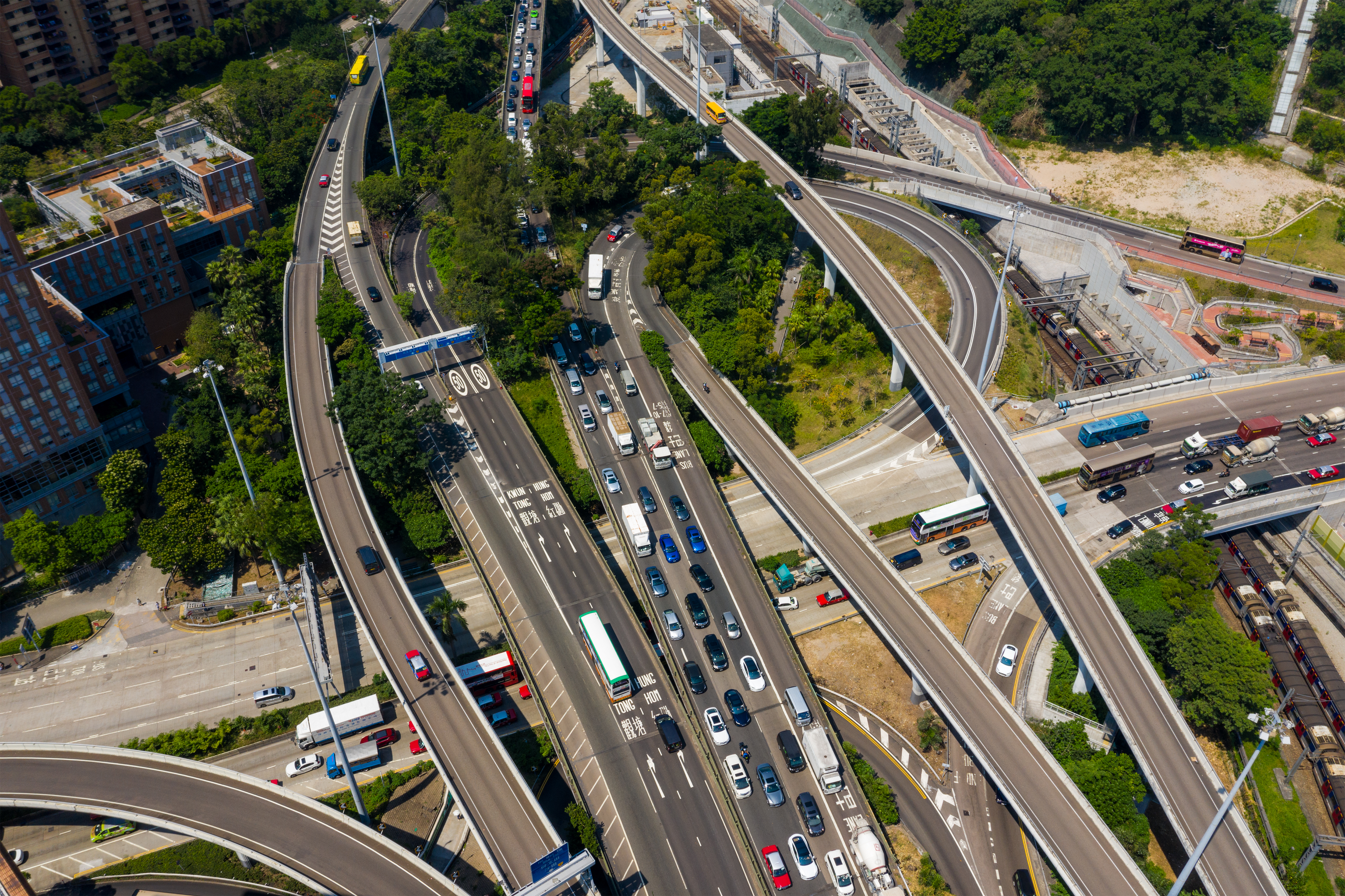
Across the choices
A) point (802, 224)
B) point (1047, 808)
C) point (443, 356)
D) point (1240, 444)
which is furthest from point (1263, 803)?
point (443, 356)

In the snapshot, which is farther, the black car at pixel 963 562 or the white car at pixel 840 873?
the black car at pixel 963 562

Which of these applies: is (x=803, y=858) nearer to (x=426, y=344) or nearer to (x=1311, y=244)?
(x=426, y=344)

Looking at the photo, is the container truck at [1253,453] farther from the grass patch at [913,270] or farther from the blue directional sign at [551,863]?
the blue directional sign at [551,863]

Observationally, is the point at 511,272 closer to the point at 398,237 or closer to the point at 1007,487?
the point at 398,237

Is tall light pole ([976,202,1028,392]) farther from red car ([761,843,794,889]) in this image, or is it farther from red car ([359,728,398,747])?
red car ([359,728,398,747])

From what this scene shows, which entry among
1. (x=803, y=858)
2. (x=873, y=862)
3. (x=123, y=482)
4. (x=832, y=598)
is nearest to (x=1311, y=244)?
(x=832, y=598)

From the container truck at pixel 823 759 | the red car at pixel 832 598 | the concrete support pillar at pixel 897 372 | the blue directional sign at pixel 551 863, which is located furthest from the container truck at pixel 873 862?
the concrete support pillar at pixel 897 372
